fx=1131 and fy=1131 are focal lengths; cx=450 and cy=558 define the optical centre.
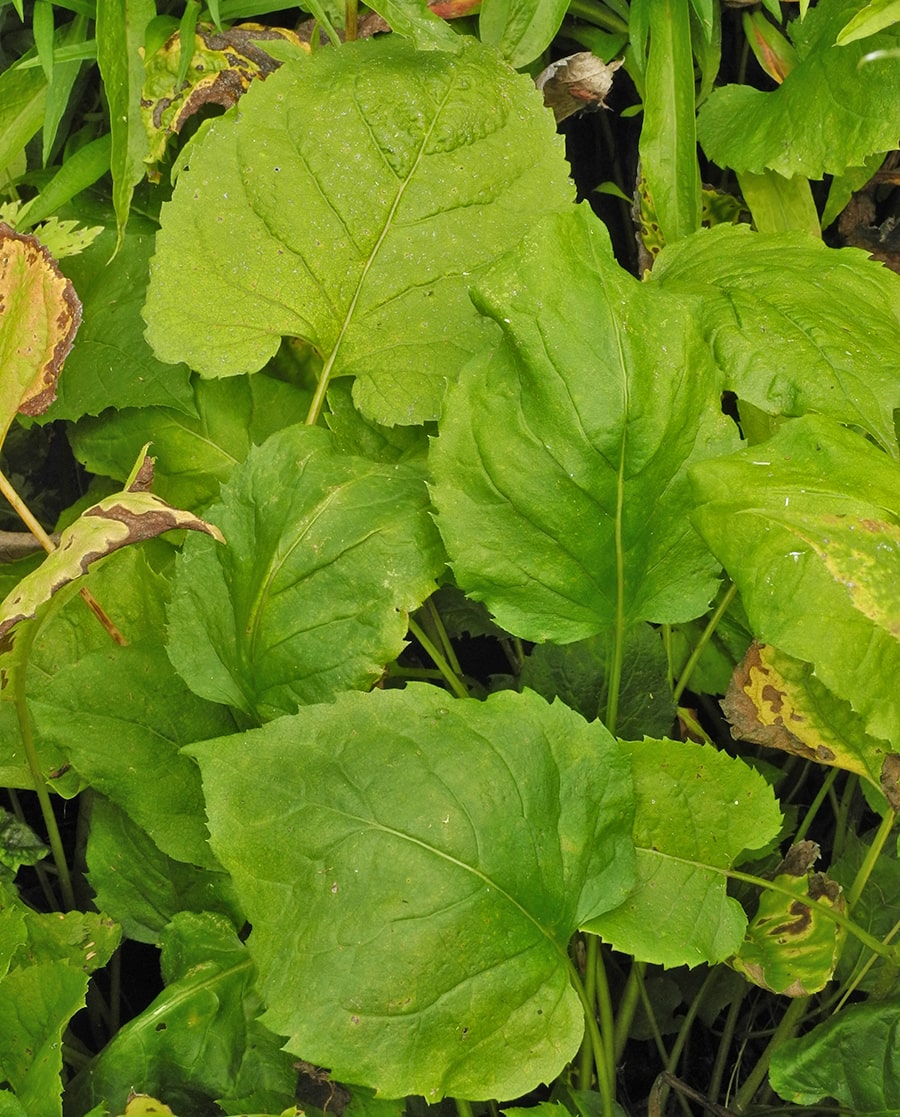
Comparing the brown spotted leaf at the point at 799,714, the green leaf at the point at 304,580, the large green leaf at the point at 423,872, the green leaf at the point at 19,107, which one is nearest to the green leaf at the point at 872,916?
the brown spotted leaf at the point at 799,714

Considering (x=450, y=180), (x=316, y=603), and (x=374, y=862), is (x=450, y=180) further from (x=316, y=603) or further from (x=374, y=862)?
(x=374, y=862)

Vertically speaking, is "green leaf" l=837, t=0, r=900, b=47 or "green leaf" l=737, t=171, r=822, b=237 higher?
"green leaf" l=837, t=0, r=900, b=47

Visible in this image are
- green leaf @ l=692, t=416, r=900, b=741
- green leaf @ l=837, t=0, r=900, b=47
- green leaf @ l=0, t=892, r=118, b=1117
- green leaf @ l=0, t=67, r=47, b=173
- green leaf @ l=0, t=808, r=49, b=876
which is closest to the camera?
green leaf @ l=692, t=416, r=900, b=741

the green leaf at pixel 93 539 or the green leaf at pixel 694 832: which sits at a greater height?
the green leaf at pixel 93 539

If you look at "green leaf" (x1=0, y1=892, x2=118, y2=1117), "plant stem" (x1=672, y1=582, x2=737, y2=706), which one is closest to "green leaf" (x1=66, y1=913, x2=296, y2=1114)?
"green leaf" (x1=0, y1=892, x2=118, y2=1117)

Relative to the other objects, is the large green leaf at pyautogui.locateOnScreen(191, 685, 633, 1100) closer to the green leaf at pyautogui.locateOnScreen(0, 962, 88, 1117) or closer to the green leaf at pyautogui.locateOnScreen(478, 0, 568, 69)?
the green leaf at pyautogui.locateOnScreen(0, 962, 88, 1117)

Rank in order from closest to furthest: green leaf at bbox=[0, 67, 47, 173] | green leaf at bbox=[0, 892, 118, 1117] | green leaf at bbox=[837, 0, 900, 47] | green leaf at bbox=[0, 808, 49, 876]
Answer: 1. green leaf at bbox=[0, 892, 118, 1117]
2. green leaf at bbox=[837, 0, 900, 47]
3. green leaf at bbox=[0, 808, 49, 876]
4. green leaf at bbox=[0, 67, 47, 173]

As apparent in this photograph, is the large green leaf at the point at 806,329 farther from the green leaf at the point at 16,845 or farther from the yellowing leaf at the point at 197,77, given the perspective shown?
the green leaf at the point at 16,845
